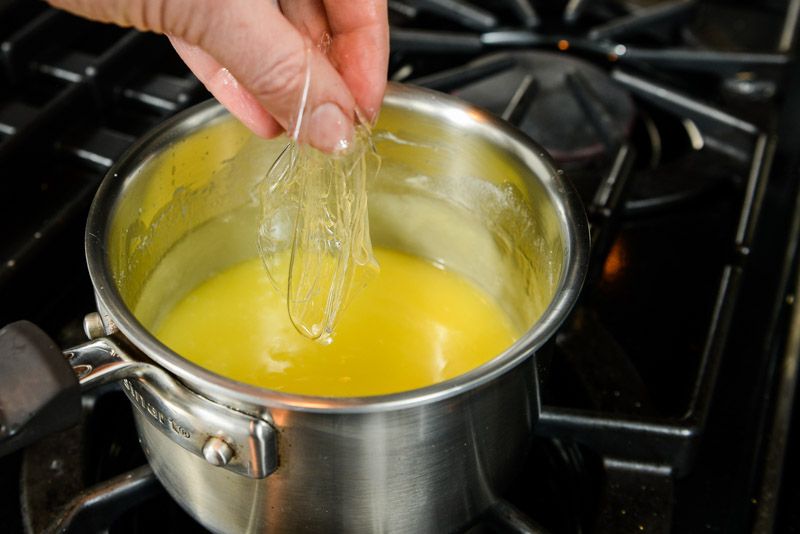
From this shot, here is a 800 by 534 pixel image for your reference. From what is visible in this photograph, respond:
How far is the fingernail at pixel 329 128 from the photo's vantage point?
2.14ft

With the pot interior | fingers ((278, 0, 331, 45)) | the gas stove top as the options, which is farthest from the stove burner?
fingers ((278, 0, 331, 45))

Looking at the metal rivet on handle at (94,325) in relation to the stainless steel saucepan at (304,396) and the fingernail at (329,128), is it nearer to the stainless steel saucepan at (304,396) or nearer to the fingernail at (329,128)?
the stainless steel saucepan at (304,396)

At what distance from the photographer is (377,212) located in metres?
0.96

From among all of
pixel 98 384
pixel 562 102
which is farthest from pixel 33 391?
pixel 562 102

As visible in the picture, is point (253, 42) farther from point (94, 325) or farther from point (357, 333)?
point (357, 333)

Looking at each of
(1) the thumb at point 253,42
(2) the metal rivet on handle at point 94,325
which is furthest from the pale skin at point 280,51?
(2) the metal rivet on handle at point 94,325

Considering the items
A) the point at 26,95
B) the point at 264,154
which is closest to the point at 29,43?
the point at 26,95

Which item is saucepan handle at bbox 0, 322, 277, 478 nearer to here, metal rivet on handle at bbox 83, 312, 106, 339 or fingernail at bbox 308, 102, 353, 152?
metal rivet on handle at bbox 83, 312, 106, 339

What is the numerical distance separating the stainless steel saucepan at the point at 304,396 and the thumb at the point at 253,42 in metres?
0.15

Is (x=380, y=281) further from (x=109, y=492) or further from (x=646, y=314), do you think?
(x=109, y=492)

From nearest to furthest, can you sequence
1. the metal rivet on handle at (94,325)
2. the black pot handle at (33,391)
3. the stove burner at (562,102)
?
the black pot handle at (33,391) → the metal rivet on handle at (94,325) → the stove burner at (562,102)

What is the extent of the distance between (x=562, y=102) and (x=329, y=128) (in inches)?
17.7

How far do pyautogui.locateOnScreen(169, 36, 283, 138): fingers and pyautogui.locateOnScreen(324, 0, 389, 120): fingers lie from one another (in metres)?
0.08

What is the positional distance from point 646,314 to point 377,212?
291 millimetres
